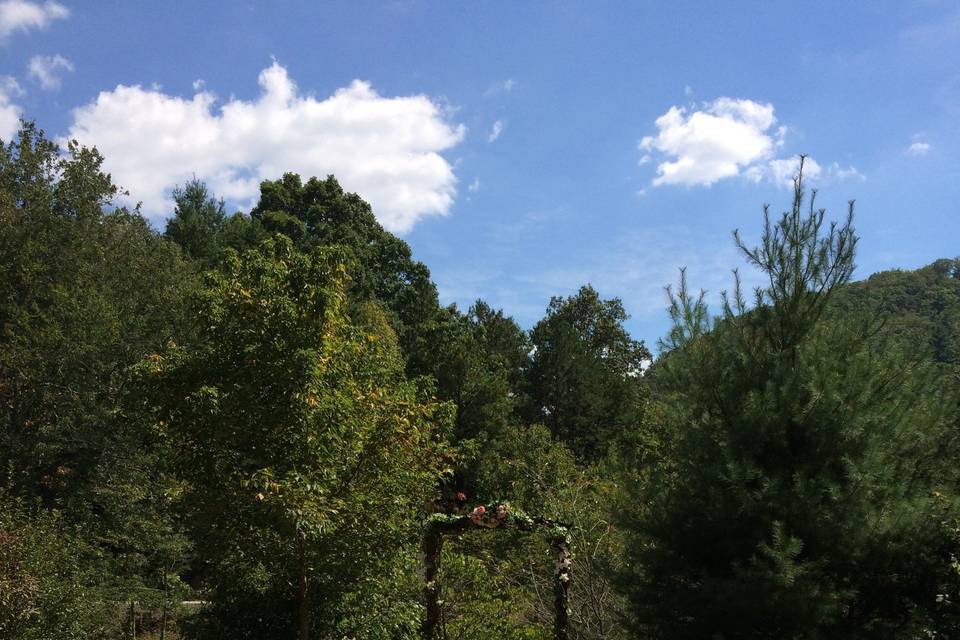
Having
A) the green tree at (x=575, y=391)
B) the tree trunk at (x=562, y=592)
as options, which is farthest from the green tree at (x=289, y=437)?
the green tree at (x=575, y=391)

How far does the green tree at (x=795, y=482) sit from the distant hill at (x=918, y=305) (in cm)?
35

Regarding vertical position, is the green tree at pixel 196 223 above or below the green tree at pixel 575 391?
above

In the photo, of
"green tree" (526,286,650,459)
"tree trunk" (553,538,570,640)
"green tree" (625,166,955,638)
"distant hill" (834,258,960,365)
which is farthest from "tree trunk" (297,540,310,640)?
"green tree" (526,286,650,459)

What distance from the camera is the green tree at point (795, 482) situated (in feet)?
19.0

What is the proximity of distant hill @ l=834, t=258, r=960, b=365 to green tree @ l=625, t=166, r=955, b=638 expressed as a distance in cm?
35

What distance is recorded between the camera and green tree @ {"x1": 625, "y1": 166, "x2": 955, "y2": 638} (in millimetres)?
5777

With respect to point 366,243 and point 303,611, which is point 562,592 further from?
point 366,243

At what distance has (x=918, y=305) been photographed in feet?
156

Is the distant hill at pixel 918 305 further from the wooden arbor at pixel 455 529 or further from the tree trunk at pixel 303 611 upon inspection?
the tree trunk at pixel 303 611

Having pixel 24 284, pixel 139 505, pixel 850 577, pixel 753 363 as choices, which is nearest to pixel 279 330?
pixel 753 363

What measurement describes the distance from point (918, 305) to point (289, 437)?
166 feet

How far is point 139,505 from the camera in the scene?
53.6 ft

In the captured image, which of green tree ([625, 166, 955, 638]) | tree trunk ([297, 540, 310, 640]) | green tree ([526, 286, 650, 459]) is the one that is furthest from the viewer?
green tree ([526, 286, 650, 459])

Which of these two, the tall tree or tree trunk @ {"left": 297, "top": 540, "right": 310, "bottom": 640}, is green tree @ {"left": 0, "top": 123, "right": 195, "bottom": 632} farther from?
the tall tree
